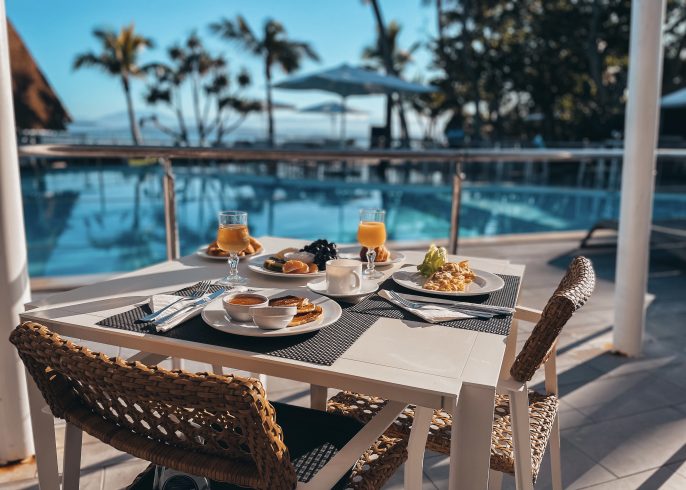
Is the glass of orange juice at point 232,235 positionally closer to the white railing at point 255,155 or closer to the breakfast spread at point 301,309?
the breakfast spread at point 301,309

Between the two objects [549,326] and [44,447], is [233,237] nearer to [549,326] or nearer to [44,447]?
[44,447]

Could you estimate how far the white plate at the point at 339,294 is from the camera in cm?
136

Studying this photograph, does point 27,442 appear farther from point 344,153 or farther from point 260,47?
point 260,47

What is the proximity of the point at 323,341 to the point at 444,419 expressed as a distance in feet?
1.58

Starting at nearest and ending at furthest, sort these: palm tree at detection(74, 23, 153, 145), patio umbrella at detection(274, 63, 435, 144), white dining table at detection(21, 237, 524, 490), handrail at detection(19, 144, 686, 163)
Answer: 1. white dining table at detection(21, 237, 524, 490)
2. handrail at detection(19, 144, 686, 163)
3. patio umbrella at detection(274, 63, 435, 144)
4. palm tree at detection(74, 23, 153, 145)

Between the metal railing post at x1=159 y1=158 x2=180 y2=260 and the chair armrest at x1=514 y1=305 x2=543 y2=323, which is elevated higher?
the metal railing post at x1=159 y1=158 x2=180 y2=260

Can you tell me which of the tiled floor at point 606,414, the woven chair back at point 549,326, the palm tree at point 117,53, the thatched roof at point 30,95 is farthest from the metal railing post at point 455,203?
the palm tree at point 117,53

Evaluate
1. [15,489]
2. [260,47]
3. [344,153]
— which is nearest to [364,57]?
[260,47]

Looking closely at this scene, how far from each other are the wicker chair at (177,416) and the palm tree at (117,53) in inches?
1004

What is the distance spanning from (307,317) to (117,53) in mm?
26794

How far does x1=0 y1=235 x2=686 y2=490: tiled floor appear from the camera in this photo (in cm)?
180

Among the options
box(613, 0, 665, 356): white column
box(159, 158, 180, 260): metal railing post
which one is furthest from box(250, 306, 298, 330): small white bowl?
box(613, 0, 665, 356): white column

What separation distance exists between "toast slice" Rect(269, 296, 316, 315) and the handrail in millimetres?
1519

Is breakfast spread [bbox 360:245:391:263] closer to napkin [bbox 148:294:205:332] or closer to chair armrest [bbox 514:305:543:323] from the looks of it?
chair armrest [bbox 514:305:543:323]
